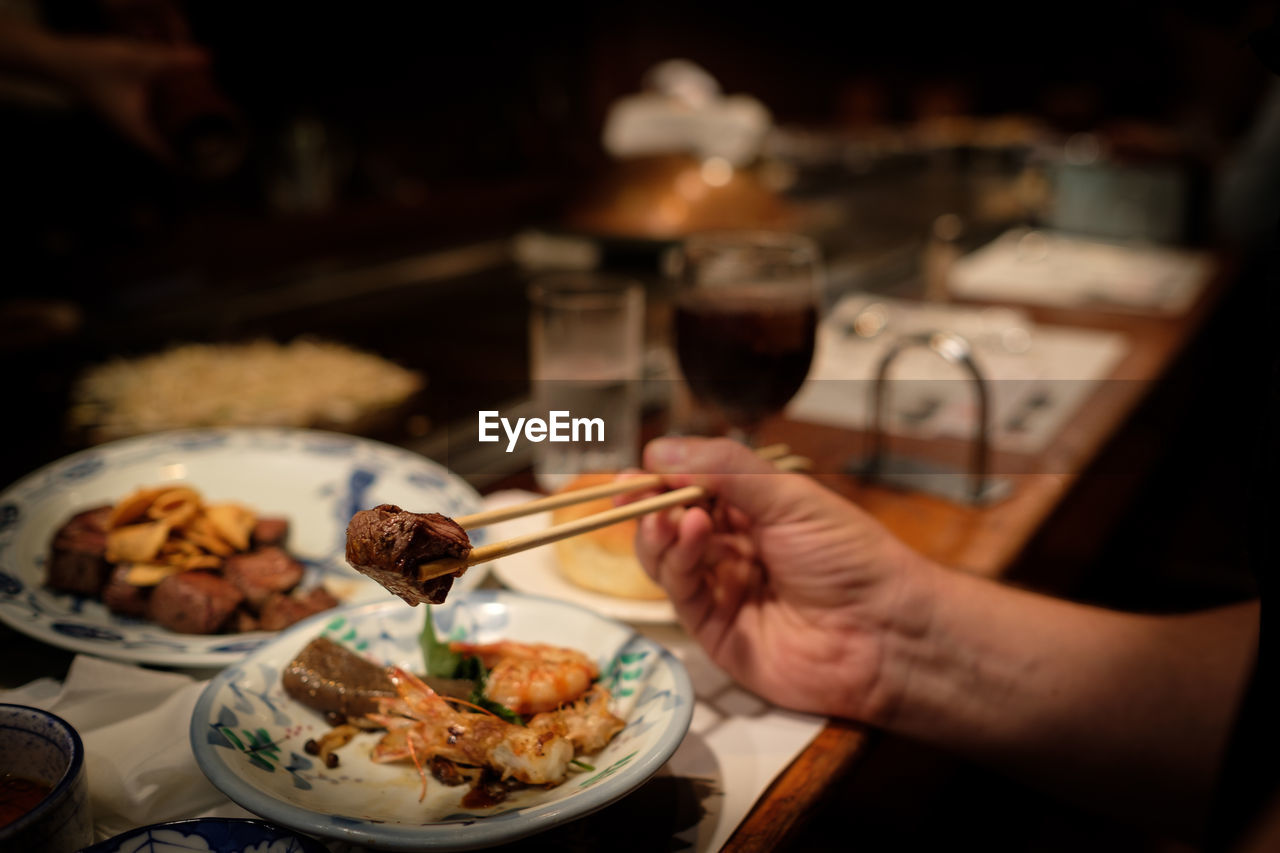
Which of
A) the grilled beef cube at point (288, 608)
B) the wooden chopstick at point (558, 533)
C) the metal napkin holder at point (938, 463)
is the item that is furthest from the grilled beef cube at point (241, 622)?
the metal napkin holder at point (938, 463)

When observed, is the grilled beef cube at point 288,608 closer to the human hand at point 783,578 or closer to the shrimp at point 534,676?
the shrimp at point 534,676

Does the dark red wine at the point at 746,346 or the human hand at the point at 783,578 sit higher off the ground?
the dark red wine at the point at 746,346

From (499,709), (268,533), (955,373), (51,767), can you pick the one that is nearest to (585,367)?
(268,533)

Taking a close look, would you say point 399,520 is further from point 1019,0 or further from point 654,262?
point 1019,0

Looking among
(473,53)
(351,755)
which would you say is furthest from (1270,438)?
(473,53)

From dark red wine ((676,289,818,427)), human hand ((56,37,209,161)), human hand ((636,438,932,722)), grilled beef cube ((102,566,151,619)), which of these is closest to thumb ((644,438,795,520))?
human hand ((636,438,932,722))

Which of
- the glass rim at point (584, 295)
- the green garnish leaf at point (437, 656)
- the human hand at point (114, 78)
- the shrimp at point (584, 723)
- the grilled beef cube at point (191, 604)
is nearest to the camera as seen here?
the shrimp at point (584, 723)
